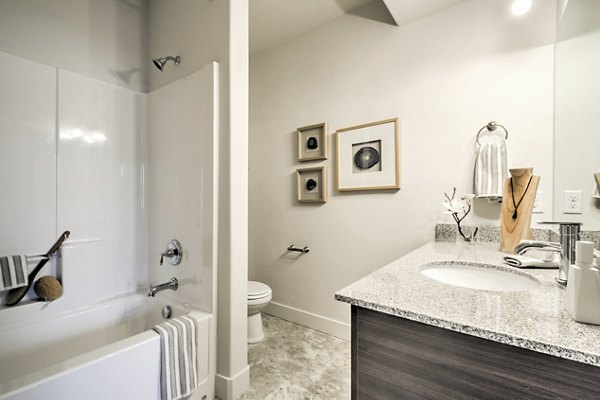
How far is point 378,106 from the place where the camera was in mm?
2076

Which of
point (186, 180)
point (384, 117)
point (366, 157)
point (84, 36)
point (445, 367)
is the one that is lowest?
point (445, 367)

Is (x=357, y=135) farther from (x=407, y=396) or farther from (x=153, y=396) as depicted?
(x=153, y=396)

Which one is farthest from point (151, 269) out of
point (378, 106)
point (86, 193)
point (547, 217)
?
point (547, 217)

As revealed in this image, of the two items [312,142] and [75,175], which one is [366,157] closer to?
[312,142]

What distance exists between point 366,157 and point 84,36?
2.17 m

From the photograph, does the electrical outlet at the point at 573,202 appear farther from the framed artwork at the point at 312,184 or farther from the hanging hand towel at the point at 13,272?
the hanging hand towel at the point at 13,272

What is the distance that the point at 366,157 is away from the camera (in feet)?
6.92

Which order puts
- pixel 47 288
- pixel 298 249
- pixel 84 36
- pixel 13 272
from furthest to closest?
pixel 298 249 → pixel 84 36 → pixel 47 288 → pixel 13 272

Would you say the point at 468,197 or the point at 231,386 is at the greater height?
the point at 468,197

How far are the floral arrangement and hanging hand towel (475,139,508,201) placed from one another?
0.27ft

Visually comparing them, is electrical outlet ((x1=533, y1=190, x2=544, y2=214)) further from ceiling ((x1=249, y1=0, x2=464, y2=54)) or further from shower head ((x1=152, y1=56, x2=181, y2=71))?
shower head ((x1=152, y1=56, x2=181, y2=71))

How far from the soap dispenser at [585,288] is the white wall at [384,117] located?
123cm

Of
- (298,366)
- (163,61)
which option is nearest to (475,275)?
(298,366)

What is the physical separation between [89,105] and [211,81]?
93 cm
